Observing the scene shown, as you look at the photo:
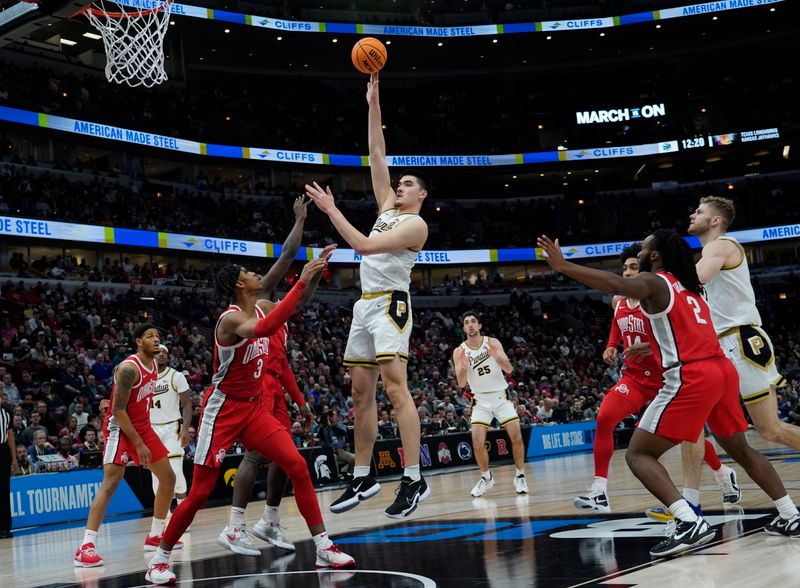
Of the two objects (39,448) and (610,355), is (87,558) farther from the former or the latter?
(39,448)

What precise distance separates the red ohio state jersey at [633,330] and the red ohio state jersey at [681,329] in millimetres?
2439

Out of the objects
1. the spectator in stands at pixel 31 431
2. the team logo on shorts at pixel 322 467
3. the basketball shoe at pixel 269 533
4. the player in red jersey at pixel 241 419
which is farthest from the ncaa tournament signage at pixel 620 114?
Result: the player in red jersey at pixel 241 419

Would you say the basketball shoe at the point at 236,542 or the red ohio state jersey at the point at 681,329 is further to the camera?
the basketball shoe at the point at 236,542

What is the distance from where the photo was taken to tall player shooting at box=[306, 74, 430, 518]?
20.7ft

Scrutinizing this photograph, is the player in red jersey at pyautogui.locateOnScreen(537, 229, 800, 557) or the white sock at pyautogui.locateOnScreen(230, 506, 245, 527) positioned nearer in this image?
the player in red jersey at pyautogui.locateOnScreen(537, 229, 800, 557)

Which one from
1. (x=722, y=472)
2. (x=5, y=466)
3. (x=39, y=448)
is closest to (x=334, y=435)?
(x=39, y=448)

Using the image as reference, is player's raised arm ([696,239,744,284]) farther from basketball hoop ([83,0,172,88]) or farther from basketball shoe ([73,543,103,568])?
basketball hoop ([83,0,172,88])

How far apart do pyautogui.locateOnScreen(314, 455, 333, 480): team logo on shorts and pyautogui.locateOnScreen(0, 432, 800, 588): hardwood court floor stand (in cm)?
427

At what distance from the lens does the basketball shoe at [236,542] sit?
283 inches

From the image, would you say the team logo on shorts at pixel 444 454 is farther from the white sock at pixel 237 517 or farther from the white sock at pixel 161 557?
the white sock at pixel 161 557

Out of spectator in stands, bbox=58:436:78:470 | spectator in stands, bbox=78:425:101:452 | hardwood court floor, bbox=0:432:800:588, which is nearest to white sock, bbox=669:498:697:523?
hardwood court floor, bbox=0:432:800:588

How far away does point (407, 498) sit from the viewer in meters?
6.29

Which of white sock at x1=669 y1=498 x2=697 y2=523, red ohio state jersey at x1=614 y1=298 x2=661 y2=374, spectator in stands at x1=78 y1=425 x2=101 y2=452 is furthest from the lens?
spectator in stands at x1=78 y1=425 x2=101 y2=452

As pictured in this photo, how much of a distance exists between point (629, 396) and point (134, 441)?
4.67 m
